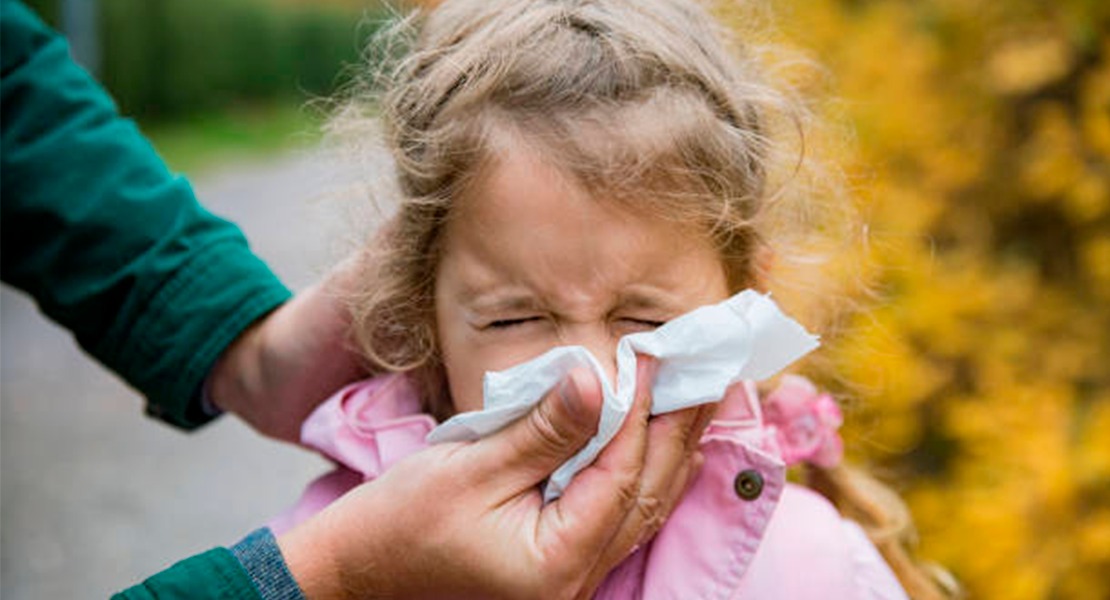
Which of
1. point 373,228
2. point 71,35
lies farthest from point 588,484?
point 71,35

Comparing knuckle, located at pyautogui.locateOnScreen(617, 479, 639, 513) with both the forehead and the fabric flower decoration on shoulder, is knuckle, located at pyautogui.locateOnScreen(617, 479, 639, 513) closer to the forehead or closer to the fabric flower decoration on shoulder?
the forehead

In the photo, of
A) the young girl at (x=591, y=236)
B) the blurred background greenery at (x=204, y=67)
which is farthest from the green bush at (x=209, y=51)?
the young girl at (x=591, y=236)

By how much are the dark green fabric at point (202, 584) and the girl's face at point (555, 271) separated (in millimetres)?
363

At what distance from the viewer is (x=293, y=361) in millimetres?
2064

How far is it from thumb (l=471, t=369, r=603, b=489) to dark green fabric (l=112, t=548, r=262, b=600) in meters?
0.33

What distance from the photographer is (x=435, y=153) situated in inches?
70.6

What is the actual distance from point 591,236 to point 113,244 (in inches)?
35.4

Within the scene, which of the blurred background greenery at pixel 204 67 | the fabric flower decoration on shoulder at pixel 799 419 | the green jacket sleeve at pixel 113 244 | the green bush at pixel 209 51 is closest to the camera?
the fabric flower decoration on shoulder at pixel 799 419

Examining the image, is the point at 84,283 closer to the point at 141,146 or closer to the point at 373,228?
the point at 141,146

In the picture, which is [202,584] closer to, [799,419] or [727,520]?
[727,520]

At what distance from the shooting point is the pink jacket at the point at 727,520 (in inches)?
68.3

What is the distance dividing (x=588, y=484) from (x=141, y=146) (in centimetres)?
108

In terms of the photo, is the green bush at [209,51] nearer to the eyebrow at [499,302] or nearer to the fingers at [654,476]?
the eyebrow at [499,302]

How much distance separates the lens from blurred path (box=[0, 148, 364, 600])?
4562 millimetres
